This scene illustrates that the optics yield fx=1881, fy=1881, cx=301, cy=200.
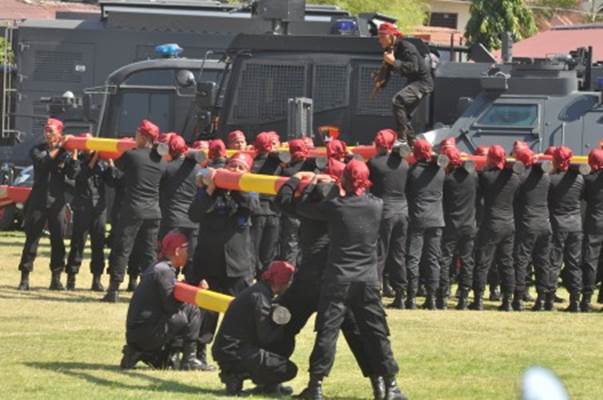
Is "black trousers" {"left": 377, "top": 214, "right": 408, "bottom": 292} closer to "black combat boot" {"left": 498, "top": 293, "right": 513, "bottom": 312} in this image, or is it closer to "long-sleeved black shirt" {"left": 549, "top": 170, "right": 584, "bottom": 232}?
"black combat boot" {"left": 498, "top": 293, "right": 513, "bottom": 312}

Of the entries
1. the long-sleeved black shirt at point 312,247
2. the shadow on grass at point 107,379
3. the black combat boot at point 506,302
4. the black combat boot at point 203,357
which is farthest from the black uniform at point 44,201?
the long-sleeved black shirt at point 312,247

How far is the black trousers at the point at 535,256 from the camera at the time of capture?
68.9 ft

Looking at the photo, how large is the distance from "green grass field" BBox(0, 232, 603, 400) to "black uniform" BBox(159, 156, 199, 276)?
1051mm

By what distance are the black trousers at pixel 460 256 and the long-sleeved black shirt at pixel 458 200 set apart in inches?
3.3

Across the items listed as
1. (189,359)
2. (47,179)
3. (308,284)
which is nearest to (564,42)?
(47,179)

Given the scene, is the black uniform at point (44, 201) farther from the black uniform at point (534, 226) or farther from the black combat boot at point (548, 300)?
the black combat boot at point (548, 300)

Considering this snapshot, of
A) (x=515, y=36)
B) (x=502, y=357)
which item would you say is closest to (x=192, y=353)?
(x=502, y=357)

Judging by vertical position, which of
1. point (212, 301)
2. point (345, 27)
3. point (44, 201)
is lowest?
point (44, 201)

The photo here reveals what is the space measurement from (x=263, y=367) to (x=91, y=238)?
897 cm

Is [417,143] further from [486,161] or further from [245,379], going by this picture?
[245,379]

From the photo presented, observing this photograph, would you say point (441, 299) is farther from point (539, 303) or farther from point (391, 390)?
point (391, 390)

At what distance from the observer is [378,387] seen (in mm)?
13336

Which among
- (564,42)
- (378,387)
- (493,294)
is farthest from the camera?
(564,42)

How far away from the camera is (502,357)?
16.1m
